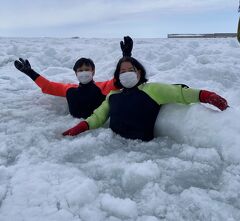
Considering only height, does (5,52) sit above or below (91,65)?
below

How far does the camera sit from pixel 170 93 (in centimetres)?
351

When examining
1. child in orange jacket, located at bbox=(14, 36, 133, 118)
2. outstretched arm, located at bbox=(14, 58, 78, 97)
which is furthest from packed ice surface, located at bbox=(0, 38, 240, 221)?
outstretched arm, located at bbox=(14, 58, 78, 97)

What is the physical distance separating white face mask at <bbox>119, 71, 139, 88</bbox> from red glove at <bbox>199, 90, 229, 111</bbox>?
1.99 ft

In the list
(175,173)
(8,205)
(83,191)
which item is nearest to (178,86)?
(175,173)

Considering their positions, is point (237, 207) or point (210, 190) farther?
point (210, 190)

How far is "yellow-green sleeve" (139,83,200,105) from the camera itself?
11.2 feet

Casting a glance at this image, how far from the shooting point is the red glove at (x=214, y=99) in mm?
3217

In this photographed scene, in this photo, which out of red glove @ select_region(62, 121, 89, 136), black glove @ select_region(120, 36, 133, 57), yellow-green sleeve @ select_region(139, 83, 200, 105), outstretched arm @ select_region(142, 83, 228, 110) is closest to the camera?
outstretched arm @ select_region(142, 83, 228, 110)

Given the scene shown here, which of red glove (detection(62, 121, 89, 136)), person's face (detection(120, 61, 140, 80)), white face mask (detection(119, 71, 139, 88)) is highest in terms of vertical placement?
person's face (detection(120, 61, 140, 80))

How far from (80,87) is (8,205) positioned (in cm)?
227

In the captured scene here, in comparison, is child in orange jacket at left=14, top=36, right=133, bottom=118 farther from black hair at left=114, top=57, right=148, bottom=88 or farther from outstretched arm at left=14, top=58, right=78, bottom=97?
black hair at left=114, top=57, right=148, bottom=88

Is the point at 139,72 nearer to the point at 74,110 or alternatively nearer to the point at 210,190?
the point at 74,110

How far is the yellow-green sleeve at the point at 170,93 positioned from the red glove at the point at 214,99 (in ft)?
0.20

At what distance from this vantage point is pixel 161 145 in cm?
330
